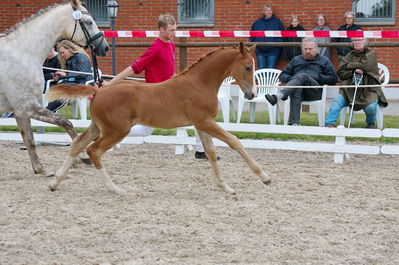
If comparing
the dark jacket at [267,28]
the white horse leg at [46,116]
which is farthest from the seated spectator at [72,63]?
the dark jacket at [267,28]

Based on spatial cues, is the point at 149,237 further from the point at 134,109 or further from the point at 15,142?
the point at 15,142

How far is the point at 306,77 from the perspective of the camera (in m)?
11.6

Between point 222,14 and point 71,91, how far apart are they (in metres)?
9.77

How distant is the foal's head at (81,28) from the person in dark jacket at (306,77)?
11.8 ft

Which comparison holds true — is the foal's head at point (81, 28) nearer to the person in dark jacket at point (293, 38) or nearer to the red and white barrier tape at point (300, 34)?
the red and white barrier tape at point (300, 34)

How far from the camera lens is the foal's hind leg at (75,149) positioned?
7758mm

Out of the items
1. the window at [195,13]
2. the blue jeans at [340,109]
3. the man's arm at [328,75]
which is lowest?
the blue jeans at [340,109]

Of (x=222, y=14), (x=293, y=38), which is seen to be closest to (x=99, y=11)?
(x=222, y=14)

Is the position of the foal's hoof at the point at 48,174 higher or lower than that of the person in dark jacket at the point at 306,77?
lower

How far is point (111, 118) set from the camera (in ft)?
24.4

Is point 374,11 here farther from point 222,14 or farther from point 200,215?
point 200,215

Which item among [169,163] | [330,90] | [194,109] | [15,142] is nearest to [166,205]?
[194,109]

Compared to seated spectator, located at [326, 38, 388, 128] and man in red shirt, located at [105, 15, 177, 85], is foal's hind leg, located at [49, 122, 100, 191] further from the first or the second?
seated spectator, located at [326, 38, 388, 128]

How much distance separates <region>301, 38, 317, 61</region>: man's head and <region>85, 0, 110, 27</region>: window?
7.35 m
